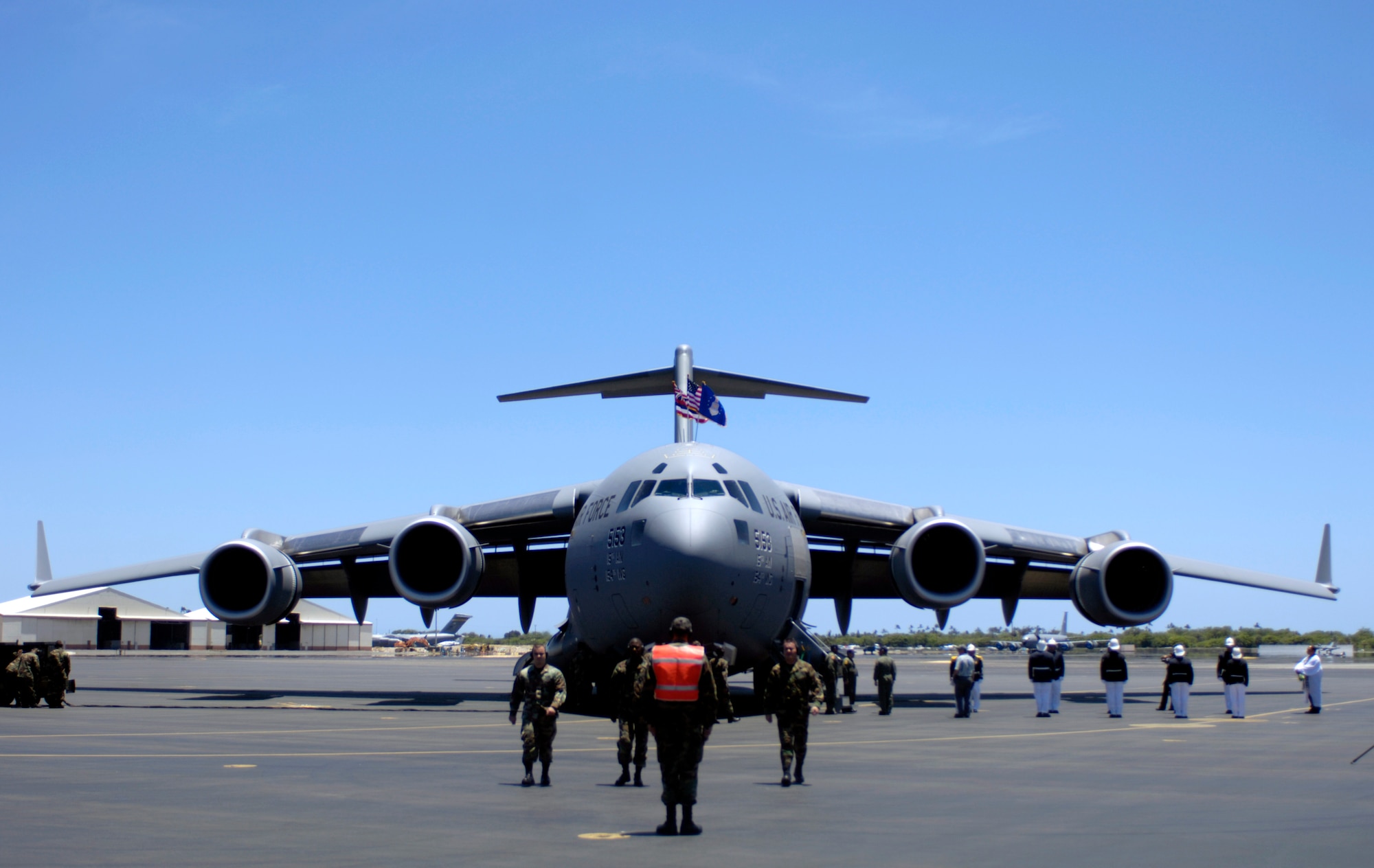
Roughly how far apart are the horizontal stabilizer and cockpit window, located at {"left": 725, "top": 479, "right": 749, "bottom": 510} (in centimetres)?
689

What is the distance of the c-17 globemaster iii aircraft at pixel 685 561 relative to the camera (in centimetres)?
1650

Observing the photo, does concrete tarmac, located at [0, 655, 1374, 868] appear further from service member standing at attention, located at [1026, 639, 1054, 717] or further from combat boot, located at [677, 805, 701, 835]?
service member standing at attention, located at [1026, 639, 1054, 717]

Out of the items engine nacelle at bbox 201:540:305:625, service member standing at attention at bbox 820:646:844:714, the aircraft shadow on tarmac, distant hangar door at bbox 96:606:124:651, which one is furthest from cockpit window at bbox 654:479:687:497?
distant hangar door at bbox 96:606:124:651

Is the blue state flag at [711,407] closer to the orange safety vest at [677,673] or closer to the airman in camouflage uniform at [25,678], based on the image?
the airman in camouflage uniform at [25,678]

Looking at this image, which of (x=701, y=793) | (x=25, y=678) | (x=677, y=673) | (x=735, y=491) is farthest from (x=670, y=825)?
(x=25, y=678)

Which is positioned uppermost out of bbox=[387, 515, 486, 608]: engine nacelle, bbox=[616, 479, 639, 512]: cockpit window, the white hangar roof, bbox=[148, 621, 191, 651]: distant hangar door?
bbox=[616, 479, 639, 512]: cockpit window

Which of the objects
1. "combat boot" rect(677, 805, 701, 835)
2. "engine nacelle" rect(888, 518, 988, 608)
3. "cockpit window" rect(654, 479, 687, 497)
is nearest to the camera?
"combat boot" rect(677, 805, 701, 835)

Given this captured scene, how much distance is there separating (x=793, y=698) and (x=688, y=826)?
3352 millimetres

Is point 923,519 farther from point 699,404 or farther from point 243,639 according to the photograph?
point 243,639

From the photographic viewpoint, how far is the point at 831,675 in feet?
67.8

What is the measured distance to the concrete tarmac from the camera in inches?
281

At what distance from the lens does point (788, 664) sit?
11.4 metres

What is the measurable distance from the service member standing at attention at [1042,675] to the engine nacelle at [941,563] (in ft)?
5.20

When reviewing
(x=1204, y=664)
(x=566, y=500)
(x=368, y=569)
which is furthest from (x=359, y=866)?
(x=1204, y=664)
